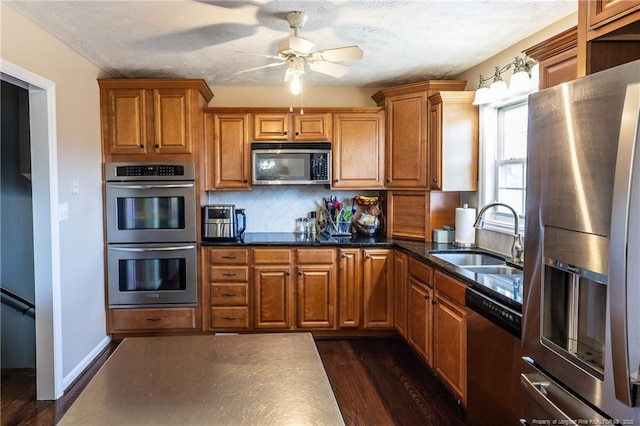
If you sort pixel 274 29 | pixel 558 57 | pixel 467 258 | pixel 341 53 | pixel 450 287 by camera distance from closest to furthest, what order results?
1. pixel 558 57
2. pixel 341 53
3. pixel 450 287
4. pixel 274 29
5. pixel 467 258

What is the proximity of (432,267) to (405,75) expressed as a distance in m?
1.89

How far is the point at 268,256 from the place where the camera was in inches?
141

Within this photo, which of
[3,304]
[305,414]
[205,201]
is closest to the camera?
[305,414]

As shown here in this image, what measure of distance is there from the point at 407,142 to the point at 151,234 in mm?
2434

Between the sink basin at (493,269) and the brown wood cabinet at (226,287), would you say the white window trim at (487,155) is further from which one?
the brown wood cabinet at (226,287)

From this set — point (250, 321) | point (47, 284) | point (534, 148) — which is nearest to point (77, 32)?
point (47, 284)

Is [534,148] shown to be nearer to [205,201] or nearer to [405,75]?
[405,75]

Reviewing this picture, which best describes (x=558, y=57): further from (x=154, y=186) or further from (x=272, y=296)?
(x=154, y=186)

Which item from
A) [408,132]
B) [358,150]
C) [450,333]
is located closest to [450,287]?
[450,333]

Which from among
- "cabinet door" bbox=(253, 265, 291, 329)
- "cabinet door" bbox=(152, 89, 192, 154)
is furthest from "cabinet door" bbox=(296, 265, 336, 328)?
"cabinet door" bbox=(152, 89, 192, 154)

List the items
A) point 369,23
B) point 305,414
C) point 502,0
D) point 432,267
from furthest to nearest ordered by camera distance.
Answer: point 432,267 < point 369,23 < point 502,0 < point 305,414

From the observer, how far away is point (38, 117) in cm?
256

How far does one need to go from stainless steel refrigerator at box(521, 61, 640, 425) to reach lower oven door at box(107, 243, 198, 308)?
2834mm

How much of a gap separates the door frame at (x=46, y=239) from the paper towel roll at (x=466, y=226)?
9.82 ft
